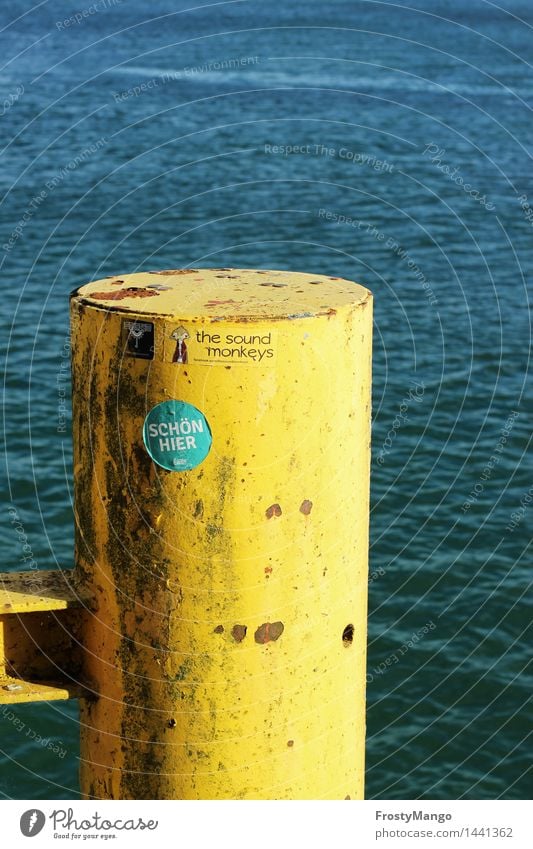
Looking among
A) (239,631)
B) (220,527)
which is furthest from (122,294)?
(239,631)

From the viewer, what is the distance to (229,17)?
4331 cm

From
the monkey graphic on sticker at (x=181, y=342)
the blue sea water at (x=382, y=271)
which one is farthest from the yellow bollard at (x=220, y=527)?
the blue sea water at (x=382, y=271)

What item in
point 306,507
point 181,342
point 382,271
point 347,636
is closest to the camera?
point 181,342

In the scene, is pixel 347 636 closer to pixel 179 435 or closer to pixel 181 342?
pixel 179 435

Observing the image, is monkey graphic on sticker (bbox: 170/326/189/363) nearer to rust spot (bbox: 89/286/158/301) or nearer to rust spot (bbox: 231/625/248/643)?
rust spot (bbox: 89/286/158/301)

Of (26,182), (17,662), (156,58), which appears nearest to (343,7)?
(156,58)

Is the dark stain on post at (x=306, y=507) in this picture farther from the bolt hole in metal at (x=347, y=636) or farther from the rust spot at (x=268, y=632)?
the bolt hole in metal at (x=347, y=636)

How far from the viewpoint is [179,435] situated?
10.8 feet

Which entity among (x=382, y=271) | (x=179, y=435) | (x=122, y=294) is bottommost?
(x=179, y=435)

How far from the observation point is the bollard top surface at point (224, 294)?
3.36m

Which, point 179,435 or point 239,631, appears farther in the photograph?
point 239,631

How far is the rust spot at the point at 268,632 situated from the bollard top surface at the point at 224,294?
2.39 ft

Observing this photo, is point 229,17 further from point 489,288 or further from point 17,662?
point 17,662

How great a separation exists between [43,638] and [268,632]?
63 centimetres
